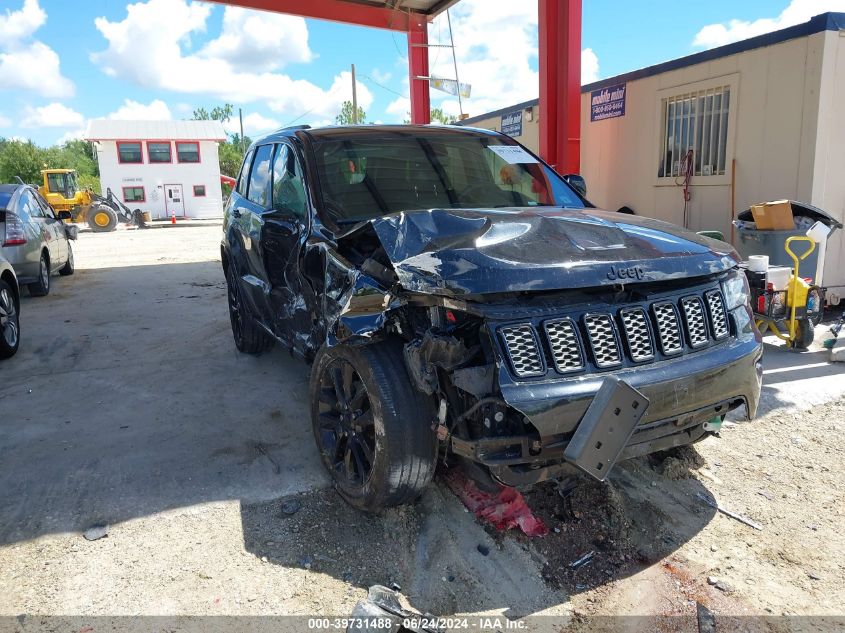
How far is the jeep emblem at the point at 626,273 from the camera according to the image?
254cm

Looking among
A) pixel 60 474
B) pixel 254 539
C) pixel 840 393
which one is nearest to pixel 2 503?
pixel 60 474

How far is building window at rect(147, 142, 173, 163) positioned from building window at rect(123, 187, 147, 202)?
186 centimetres

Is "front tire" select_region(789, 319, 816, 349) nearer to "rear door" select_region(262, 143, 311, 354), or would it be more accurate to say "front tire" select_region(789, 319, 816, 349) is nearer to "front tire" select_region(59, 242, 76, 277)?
"rear door" select_region(262, 143, 311, 354)

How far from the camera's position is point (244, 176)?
17.6 feet

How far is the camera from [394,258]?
2.64 m

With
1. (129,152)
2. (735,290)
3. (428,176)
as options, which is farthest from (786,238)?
(129,152)

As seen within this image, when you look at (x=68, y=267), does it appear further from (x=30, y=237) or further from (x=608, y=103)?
(x=608, y=103)

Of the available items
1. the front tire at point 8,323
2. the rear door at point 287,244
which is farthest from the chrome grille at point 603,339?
the front tire at point 8,323

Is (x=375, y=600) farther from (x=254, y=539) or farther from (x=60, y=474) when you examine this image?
(x=60, y=474)

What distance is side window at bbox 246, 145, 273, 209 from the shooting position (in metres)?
4.60

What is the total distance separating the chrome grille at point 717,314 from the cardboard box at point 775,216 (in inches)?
145

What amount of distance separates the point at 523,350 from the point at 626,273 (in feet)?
1.81

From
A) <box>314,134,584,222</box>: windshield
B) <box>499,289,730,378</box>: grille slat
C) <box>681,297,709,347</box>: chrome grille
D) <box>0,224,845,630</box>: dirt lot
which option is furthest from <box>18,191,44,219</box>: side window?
<box>681,297,709,347</box>: chrome grille

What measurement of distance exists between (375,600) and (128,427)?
8.48 ft
